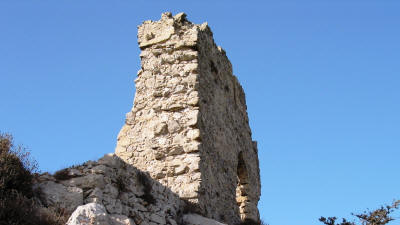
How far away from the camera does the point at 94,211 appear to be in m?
5.55

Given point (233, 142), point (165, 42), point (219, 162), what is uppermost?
point (165, 42)

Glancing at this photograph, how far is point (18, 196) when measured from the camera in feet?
18.0

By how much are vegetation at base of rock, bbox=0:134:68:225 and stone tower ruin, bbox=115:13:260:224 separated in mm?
3242

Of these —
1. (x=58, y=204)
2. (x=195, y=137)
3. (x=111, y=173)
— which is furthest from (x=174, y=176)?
(x=58, y=204)

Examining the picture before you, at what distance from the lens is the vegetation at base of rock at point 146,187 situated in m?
7.25

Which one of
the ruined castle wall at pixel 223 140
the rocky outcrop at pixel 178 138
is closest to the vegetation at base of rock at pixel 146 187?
the rocky outcrop at pixel 178 138

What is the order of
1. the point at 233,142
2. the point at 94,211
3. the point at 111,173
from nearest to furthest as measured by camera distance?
the point at 94,211
the point at 111,173
the point at 233,142

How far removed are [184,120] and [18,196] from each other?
13.8ft

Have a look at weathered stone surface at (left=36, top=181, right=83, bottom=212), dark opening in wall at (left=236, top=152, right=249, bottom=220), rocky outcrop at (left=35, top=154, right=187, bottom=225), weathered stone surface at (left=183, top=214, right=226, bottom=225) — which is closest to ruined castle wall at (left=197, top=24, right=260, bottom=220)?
dark opening in wall at (left=236, top=152, right=249, bottom=220)

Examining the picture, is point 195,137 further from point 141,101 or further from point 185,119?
Answer: point 141,101

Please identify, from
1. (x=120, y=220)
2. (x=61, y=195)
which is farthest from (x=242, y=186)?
(x=61, y=195)

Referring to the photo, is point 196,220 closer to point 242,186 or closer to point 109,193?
point 109,193

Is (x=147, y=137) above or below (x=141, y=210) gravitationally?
above

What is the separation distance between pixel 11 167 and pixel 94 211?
1.16 m
